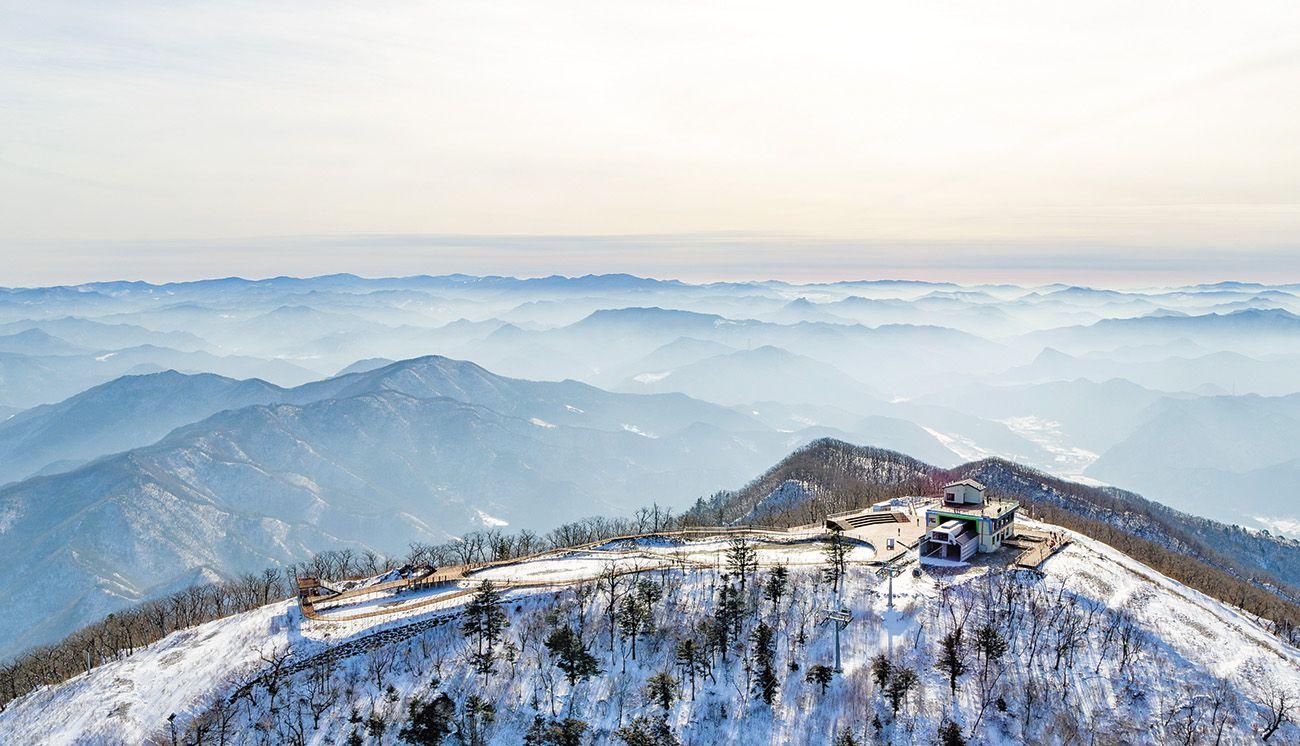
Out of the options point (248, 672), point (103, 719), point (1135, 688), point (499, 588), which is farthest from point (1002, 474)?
point (103, 719)

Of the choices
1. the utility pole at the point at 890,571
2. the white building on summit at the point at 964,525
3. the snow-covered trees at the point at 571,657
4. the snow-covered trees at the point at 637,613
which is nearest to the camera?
the snow-covered trees at the point at 571,657

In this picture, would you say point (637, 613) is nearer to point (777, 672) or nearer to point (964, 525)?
point (777, 672)

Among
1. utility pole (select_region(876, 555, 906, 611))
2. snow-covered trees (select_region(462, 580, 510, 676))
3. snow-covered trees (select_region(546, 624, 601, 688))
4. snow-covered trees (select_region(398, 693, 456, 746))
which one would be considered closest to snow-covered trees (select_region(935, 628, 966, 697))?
utility pole (select_region(876, 555, 906, 611))

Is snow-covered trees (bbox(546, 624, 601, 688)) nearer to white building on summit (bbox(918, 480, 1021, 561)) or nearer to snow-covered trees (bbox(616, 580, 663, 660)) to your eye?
snow-covered trees (bbox(616, 580, 663, 660))

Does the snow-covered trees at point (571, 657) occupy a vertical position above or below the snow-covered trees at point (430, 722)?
above

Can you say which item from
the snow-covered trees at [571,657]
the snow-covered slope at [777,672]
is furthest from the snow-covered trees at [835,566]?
the snow-covered trees at [571,657]

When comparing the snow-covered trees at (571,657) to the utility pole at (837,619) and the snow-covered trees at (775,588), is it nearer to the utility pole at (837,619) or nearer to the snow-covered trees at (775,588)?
the snow-covered trees at (775,588)

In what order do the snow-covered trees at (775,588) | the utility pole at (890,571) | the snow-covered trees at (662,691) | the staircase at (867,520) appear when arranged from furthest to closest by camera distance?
1. the staircase at (867,520)
2. the utility pole at (890,571)
3. the snow-covered trees at (775,588)
4. the snow-covered trees at (662,691)

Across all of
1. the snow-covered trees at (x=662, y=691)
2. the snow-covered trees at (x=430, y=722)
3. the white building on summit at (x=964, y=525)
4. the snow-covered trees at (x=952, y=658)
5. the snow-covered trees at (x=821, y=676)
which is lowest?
the snow-covered trees at (x=430, y=722)
